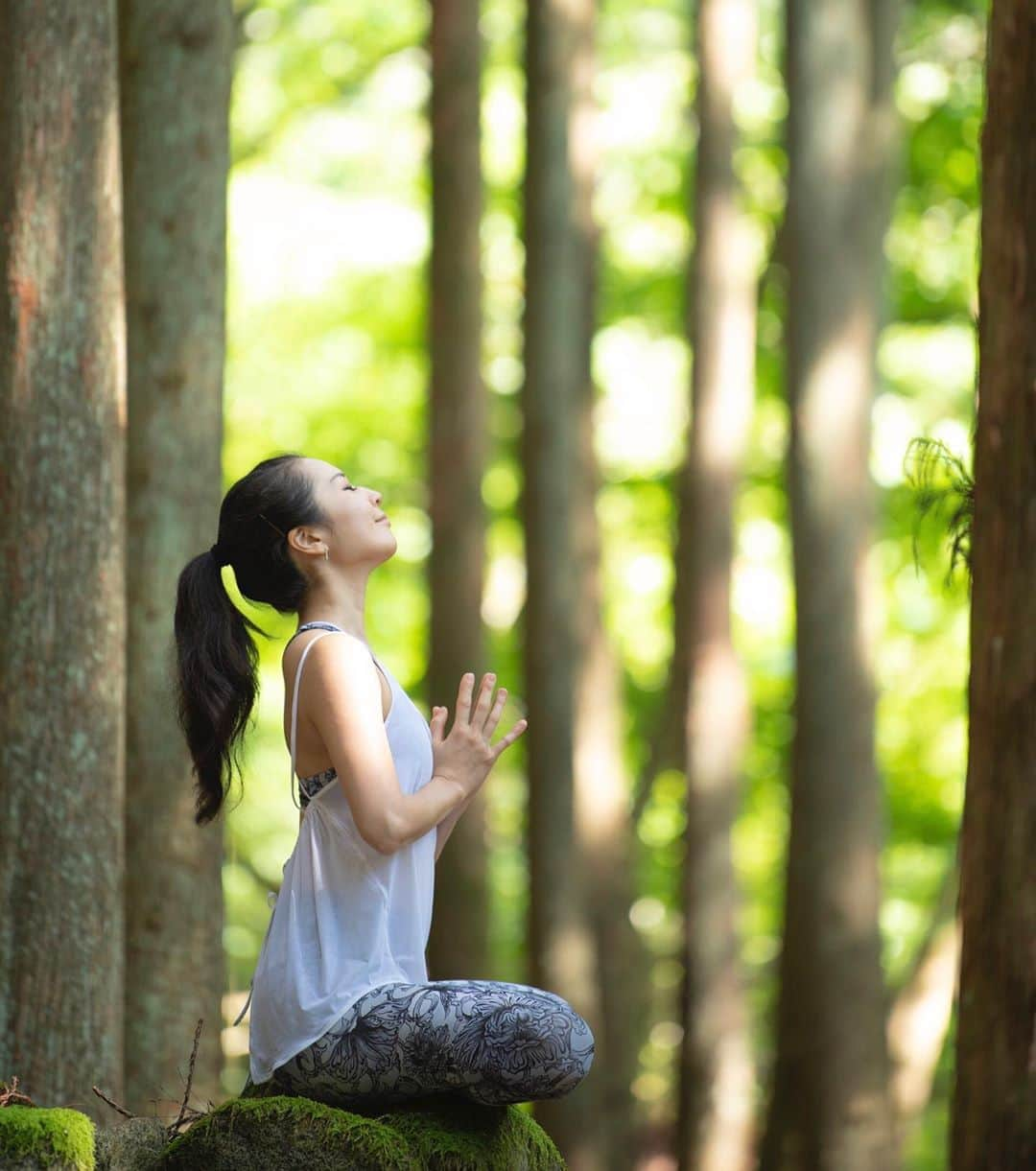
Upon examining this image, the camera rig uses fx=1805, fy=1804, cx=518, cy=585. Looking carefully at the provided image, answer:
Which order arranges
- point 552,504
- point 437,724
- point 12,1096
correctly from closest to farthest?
1. point 437,724
2. point 12,1096
3. point 552,504

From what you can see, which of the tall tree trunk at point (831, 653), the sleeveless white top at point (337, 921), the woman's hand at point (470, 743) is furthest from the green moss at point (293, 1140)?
the tall tree trunk at point (831, 653)

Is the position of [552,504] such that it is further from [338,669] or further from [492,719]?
[338,669]

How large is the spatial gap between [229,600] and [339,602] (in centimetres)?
29

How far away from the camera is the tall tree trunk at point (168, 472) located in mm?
6523

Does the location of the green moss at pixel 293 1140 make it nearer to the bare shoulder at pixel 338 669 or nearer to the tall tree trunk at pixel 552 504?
the bare shoulder at pixel 338 669

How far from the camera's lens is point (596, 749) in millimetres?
12391

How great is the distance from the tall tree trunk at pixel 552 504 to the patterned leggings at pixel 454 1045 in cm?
762

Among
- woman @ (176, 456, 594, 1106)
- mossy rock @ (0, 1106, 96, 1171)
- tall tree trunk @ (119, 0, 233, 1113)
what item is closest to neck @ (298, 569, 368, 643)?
woman @ (176, 456, 594, 1106)

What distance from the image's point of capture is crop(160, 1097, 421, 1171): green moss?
13.3ft

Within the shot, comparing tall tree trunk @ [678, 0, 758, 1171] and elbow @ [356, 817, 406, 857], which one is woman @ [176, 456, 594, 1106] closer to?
elbow @ [356, 817, 406, 857]

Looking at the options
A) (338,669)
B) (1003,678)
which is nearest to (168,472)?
(338,669)

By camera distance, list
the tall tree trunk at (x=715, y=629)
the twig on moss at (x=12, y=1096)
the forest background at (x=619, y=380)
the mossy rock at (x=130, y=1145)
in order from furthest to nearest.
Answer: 1. the forest background at (x=619, y=380)
2. the tall tree trunk at (x=715, y=629)
3. the twig on moss at (x=12, y=1096)
4. the mossy rock at (x=130, y=1145)

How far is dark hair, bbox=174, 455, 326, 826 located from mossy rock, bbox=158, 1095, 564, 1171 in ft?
2.95

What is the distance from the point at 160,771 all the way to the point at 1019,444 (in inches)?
142
